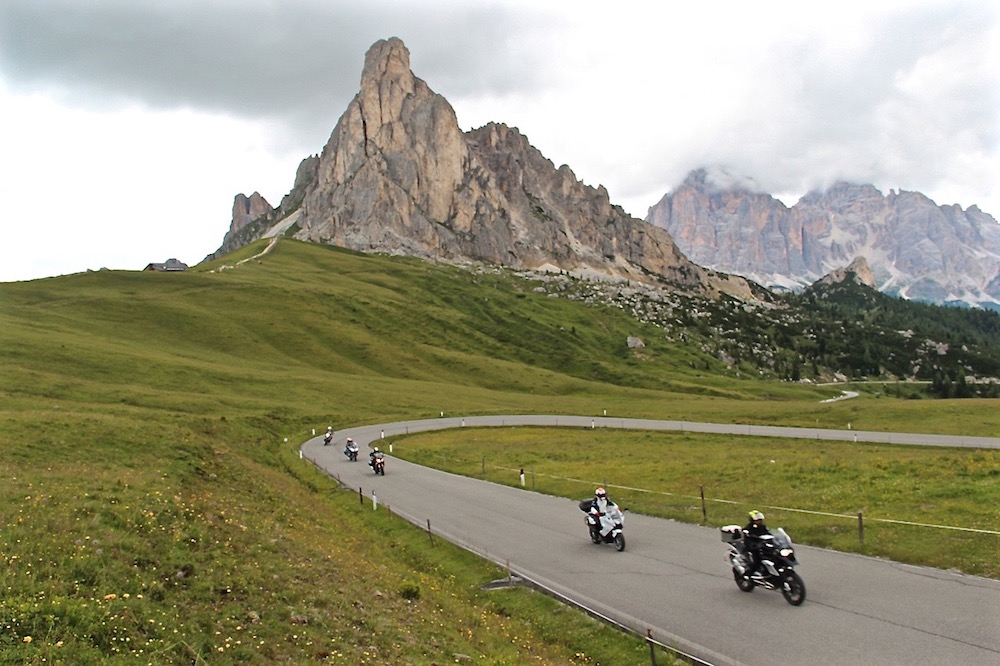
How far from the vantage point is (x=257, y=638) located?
12.2 meters

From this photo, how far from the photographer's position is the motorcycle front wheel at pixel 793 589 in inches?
626

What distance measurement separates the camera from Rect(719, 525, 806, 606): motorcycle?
52.6ft

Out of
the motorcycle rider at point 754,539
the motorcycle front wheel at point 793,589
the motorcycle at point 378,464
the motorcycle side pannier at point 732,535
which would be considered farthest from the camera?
the motorcycle at point 378,464

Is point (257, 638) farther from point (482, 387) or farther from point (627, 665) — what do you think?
point (482, 387)

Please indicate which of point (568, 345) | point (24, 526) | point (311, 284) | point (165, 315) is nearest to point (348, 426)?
point (24, 526)

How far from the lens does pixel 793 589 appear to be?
52.7 ft

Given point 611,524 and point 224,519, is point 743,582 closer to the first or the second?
point 611,524

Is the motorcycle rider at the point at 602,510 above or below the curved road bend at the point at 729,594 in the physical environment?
above

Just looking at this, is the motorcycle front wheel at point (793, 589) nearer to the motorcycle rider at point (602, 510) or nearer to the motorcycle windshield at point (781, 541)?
the motorcycle windshield at point (781, 541)

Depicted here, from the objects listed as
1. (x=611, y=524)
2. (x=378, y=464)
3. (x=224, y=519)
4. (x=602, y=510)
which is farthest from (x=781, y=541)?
(x=378, y=464)

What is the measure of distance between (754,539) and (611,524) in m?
6.72

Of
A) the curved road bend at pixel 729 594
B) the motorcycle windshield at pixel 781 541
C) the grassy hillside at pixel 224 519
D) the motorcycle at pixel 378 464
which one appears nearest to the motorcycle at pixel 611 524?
the curved road bend at pixel 729 594

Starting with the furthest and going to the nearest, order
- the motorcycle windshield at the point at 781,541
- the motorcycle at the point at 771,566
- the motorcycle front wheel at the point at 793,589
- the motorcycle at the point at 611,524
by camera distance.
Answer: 1. the motorcycle at the point at 611,524
2. the motorcycle windshield at the point at 781,541
3. the motorcycle at the point at 771,566
4. the motorcycle front wheel at the point at 793,589

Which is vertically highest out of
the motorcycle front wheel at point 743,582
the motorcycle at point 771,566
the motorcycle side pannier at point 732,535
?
the motorcycle side pannier at point 732,535
